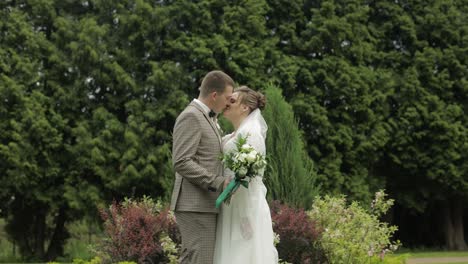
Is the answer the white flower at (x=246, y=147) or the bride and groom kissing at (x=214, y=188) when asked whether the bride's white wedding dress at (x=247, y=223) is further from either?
the white flower at (x=246, y=147)

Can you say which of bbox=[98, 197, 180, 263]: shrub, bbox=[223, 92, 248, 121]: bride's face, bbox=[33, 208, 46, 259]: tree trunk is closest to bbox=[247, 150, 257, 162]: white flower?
bbox=[223, 92, 248, 121]: bride's face

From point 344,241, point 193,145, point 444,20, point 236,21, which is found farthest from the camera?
point 444,20

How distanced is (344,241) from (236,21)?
15325mm

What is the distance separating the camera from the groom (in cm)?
557

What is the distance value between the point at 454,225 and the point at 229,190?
22908 mm

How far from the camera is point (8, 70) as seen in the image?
69.3 ft

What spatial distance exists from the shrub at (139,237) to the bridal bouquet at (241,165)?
2.30 meters

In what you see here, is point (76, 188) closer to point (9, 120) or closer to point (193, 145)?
point (9, 120)

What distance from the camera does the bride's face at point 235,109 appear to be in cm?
616

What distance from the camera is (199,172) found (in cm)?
552

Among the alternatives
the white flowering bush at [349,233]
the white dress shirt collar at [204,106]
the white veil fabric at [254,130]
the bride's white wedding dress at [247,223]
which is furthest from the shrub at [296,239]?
the white dress shirt collar at [204,106]

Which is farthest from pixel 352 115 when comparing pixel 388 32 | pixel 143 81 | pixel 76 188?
pixel 76 188

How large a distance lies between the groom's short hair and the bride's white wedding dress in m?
0.51

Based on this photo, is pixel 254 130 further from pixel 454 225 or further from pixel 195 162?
pixel 454 225
